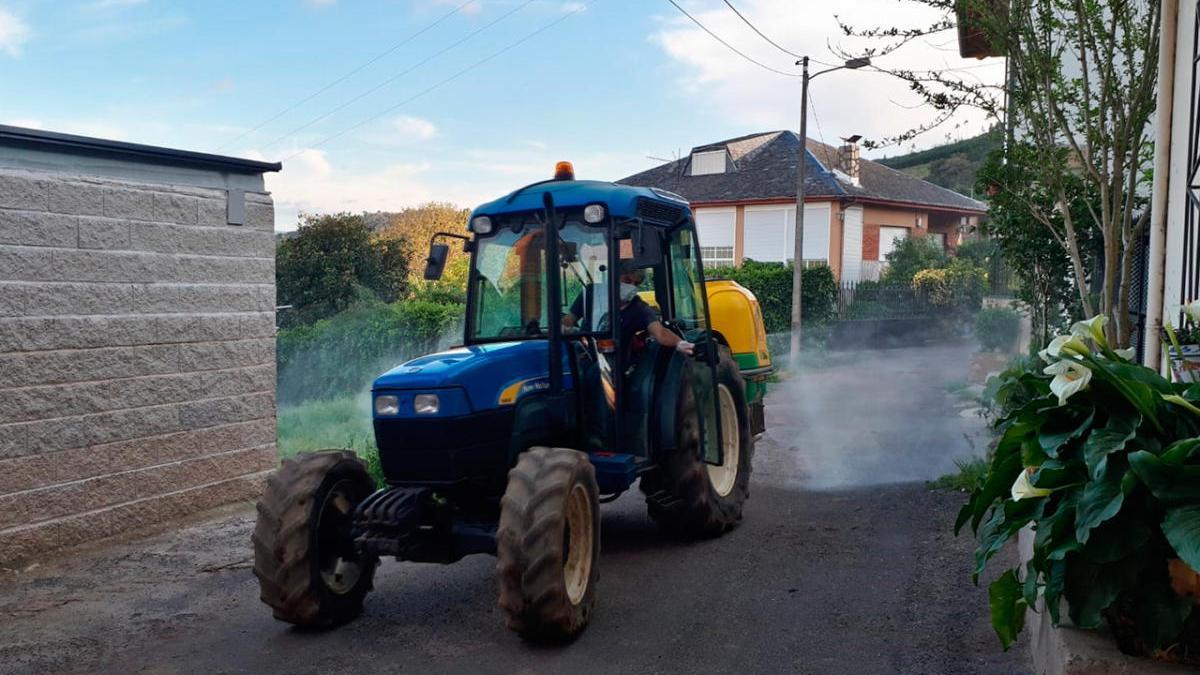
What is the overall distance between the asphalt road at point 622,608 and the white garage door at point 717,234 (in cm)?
2841

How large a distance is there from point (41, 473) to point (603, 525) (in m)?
4.18

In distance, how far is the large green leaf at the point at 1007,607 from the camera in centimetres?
421

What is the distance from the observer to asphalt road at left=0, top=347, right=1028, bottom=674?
5340 millimetres

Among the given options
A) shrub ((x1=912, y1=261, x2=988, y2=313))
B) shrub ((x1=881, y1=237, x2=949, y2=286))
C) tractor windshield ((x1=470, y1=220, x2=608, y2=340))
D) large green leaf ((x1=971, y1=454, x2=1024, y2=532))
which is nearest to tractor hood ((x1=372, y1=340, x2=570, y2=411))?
tractor windshield ((x1=470, y1=220, x2=608, y2=340))

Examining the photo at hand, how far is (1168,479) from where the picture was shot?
3506mm

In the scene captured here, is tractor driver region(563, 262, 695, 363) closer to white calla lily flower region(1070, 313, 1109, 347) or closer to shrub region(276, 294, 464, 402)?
white calla lily flower region(1070, 313, 1109, 347)

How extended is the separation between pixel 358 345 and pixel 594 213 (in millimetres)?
10022

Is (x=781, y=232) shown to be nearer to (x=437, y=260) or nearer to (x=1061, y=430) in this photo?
(x=437, y=260)

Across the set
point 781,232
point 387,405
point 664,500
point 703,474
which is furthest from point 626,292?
point 781,232

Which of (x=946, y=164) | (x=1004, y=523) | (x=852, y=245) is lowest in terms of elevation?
(x=1004, y=523)

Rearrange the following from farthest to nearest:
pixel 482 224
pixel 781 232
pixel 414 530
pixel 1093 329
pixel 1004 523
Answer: pixel 781 232 → pixel 482 224 → pixel 414 530 → pixel 1093 329 → pixel 1004 523

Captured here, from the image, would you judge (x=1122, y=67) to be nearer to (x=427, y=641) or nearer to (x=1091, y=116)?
(x=1091, y=116)

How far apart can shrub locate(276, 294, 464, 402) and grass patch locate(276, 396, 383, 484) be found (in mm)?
859

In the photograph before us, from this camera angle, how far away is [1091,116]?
813 centimetres
